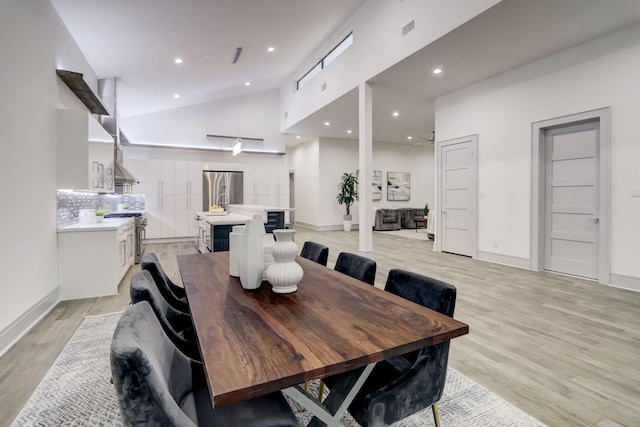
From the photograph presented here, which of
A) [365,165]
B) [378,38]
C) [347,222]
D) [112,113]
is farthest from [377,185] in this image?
[112,113]

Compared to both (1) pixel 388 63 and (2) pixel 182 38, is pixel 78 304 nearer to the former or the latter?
(2) pixel 182 38

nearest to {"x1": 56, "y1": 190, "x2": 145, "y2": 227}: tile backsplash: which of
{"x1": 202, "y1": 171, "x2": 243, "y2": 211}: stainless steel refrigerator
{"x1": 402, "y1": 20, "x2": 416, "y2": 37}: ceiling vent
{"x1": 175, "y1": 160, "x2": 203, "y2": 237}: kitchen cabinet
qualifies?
{"x1": 175, "y1": 160, "x2": 203, "y2": 237}: kitchen cabinet

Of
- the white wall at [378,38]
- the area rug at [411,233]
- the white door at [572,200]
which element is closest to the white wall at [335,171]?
the area rug at [411,233]

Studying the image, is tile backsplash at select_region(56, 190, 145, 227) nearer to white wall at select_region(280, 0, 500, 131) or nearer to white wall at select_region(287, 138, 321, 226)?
white wall at select_region(280, 0, 500, 131)

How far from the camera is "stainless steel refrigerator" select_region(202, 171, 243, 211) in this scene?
8758 millimetres

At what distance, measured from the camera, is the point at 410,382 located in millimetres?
1271

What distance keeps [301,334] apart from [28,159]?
327 centimetres

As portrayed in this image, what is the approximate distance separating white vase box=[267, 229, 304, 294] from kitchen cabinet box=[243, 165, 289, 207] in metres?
8.01

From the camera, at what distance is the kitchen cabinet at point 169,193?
8.12 m

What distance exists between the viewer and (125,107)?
7.78 m

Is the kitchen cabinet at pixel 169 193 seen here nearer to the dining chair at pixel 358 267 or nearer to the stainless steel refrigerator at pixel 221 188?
the stainless steel refrigerator at pixel 221 188

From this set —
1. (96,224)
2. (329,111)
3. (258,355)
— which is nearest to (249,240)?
(258,355)

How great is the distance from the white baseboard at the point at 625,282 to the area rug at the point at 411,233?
4640 mm

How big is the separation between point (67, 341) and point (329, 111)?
255 inches
